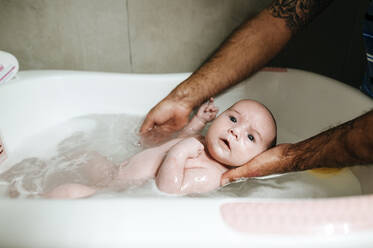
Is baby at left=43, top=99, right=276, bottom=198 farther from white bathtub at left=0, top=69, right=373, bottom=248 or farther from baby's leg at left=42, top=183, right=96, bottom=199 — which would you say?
white bathtub at left=0, top=69, right=373, bottom=248

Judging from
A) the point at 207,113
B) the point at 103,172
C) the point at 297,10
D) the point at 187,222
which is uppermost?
the point at 297,10

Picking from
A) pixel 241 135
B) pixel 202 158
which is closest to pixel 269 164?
pixel 241 135

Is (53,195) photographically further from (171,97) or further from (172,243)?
A: (171,97)

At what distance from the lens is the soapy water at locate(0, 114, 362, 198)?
948 mm

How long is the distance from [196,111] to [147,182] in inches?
17.9

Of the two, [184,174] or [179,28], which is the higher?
[179,28]

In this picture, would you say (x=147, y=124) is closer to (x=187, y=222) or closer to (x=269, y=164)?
(x=269, y=164)

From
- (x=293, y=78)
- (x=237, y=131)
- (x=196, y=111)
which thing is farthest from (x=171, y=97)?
(x=293, y=78)

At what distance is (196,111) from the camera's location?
1.30m

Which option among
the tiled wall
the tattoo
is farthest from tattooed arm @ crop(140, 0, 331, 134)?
the tiled wall

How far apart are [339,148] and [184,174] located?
0.44 m

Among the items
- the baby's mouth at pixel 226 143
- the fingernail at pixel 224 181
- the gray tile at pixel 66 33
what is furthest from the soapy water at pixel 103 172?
the gray tile at pixel 66 33

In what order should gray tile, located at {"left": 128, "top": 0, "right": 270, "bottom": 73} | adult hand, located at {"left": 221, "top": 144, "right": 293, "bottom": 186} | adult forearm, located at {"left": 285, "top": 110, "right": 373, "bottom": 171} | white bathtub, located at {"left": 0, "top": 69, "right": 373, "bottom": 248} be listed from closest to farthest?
1. white bathtub, located at {"left": 0, "top": 69, "right": 373, "bottom": 248}
2. adult forearm, located at {"left": 285, "top": 110, "right": 373, "bottom": 171}
3. adult hand, located at {"left": 221, "top": 144, "right": 293, "bottom": 186}
4. gray tile, located at {"left": 128, "top": 0, "right": 270, "bottom": 73}

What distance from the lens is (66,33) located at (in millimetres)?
1281
